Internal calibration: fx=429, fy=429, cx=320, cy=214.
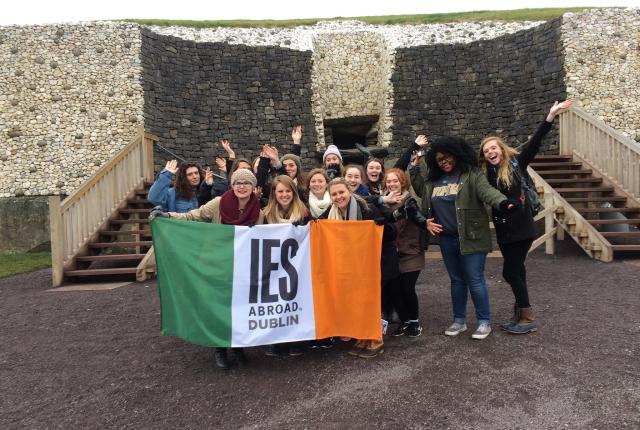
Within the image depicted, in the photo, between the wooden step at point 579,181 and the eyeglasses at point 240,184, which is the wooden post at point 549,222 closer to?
the wooden step at point 579,181

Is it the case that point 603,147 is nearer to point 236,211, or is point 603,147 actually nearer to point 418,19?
point 236,211

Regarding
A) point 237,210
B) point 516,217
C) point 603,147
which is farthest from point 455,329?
point 603,147

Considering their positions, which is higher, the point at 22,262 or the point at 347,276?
the point at 347,276

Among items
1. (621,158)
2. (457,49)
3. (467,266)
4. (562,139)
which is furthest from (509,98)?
(467,266)

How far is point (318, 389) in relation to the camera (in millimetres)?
2920

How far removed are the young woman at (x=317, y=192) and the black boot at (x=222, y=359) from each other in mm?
1343

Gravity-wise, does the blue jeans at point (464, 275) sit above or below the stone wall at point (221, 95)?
below

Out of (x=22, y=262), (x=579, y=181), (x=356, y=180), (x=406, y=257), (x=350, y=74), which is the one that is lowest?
(x=22, y=262)

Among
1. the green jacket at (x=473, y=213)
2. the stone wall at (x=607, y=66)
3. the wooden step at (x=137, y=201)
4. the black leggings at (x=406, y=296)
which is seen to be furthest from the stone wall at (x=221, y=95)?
the green jacket at (x=473, y=213)

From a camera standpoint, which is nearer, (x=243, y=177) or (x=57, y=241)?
(x=243, y=177)

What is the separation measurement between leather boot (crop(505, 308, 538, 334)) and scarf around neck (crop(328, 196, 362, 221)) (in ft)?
5.49

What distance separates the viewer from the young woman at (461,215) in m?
3.51

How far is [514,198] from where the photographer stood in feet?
11.9

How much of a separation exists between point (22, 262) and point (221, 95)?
24.0ft
